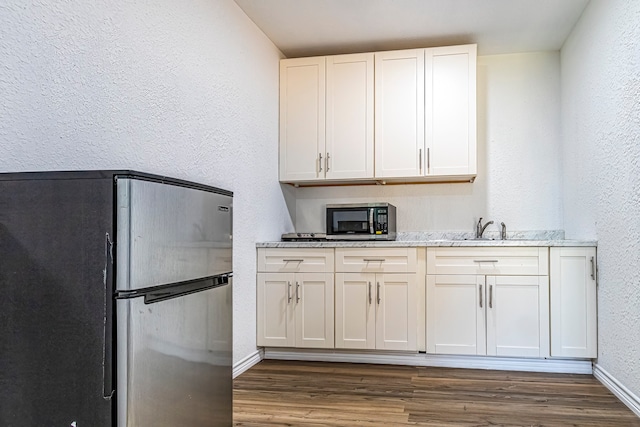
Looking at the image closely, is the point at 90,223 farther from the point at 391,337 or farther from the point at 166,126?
the point at 391,337

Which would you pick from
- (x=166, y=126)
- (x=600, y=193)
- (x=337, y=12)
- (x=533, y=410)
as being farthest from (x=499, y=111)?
(x=166, y=126)

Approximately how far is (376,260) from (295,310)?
0.71 m

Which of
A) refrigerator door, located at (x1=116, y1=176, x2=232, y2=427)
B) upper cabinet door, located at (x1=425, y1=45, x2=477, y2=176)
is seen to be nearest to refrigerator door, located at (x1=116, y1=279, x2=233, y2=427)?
refrigerator door, located at (x1=116, y1=176, x2=232, y2=427)

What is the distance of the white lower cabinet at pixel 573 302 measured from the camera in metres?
3.37

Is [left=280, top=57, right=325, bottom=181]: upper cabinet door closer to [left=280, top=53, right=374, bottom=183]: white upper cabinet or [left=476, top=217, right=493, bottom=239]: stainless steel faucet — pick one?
[left=280, top=53, right=374, bottom=183]: white upper cabinet

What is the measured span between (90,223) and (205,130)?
1621mm

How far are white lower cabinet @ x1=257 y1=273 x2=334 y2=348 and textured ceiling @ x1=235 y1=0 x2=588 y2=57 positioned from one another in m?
1.85

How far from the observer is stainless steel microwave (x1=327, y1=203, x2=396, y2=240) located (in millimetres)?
3932

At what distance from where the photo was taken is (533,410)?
2.68 m

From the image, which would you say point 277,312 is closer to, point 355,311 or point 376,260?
point 355,311

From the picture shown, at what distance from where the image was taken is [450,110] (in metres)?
3.91

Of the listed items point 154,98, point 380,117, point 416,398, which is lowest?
point 416,398

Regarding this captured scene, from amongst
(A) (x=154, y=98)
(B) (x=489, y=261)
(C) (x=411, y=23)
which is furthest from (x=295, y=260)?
(C) (x=411, y=23)

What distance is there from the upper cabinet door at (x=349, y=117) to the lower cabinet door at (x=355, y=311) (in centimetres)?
88
